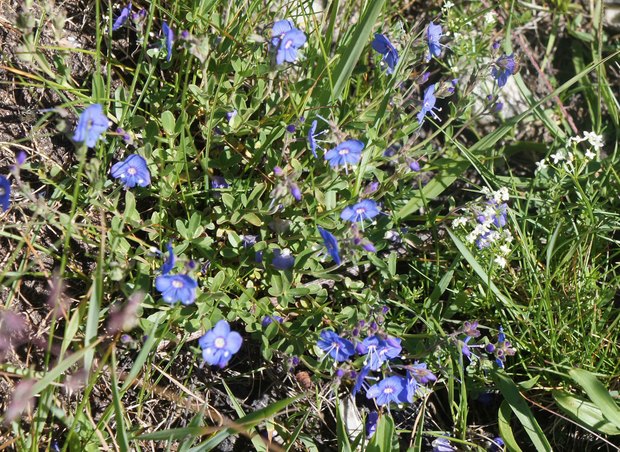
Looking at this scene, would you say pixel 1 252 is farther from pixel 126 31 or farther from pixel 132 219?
pixel 126 31

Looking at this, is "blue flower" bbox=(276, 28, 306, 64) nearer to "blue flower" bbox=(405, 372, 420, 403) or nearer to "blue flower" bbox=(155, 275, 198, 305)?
"blue flower" bbox=(155, 275, 198, 305)

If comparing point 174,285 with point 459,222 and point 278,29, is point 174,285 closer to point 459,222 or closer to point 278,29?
point 278,29

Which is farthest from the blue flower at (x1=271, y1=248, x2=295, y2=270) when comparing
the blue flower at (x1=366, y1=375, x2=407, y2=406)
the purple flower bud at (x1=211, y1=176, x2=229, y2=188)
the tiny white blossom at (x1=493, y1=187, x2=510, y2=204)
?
the tiny white blossom at (x1=493, y1=187, x2=510, y2=204)

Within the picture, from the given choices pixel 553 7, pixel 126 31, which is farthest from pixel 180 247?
pixel 553 7

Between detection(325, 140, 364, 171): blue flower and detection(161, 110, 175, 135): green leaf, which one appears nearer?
detection(325, 140, 364, 171): blue flower

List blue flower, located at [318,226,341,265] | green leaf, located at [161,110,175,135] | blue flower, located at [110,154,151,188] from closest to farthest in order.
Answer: blue flower, located at [318,226,341,265]
blue flower, located at [110,154,151,188]
green leaf, located at [161,110,175,135]

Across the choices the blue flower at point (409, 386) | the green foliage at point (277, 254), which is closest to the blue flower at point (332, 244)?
the green foliage at point (277, 254)

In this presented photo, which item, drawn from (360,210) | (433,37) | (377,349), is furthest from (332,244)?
(433,37)
